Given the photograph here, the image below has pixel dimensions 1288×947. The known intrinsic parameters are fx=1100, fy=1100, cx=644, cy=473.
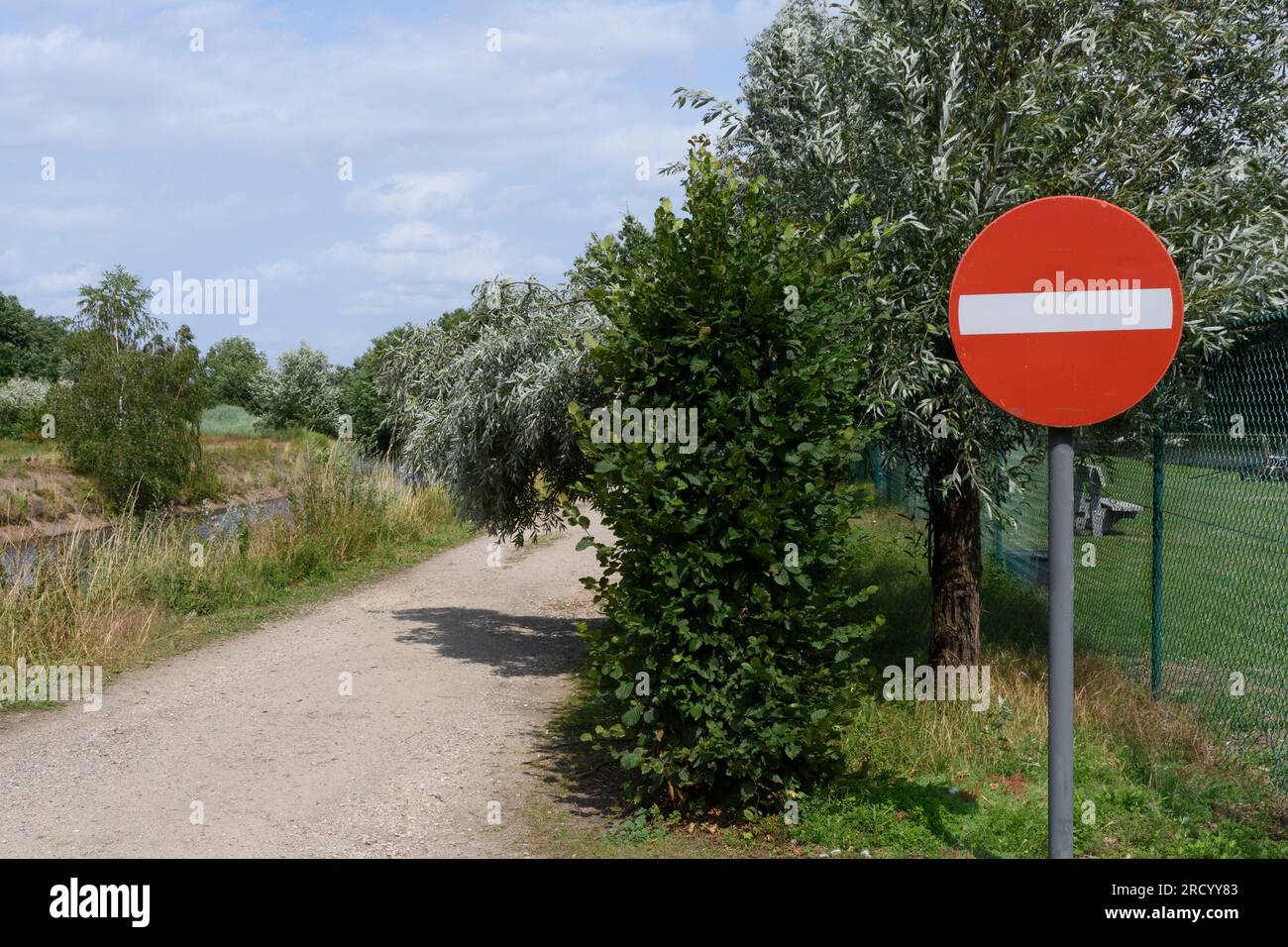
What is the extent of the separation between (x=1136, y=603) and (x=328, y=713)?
581 centimetres

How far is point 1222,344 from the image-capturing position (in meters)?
5.98

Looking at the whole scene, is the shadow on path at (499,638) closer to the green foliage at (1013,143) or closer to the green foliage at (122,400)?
the green foliage at (1013,143)

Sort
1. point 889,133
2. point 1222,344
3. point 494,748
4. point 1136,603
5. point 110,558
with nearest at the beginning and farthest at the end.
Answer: point 1222,344, point 889,133, point 494,748, point 1136,603, point 110,558

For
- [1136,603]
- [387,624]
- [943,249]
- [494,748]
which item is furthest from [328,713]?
[1136,603]

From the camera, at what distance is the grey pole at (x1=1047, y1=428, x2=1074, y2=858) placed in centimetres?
357

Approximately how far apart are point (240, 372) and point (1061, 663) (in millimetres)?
76555

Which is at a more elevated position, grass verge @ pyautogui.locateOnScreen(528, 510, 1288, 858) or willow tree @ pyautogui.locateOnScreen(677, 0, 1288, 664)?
willow tree @ pyautogui.locateOnScreen(677, 0, 1288, 664)

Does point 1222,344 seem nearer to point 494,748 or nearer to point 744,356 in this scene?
point 744,356

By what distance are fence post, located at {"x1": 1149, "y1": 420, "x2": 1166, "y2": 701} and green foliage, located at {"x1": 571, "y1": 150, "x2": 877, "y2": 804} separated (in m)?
2.63

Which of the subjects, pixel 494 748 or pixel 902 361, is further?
pixel 494 748

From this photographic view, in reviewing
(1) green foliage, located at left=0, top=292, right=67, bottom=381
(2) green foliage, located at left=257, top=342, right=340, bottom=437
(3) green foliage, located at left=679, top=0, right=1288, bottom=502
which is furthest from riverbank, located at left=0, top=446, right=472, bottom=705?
(1) green foliage, located at left=0, top=292, right=67, bottom=381

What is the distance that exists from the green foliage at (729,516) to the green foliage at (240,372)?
49.8 metres

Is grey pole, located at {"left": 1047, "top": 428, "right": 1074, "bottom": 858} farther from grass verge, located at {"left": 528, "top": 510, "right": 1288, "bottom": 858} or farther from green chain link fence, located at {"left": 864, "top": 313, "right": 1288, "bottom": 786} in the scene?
green chain link fence, located at {"left": 864, "top": 313, "right": 1288, "bottom": 786}
